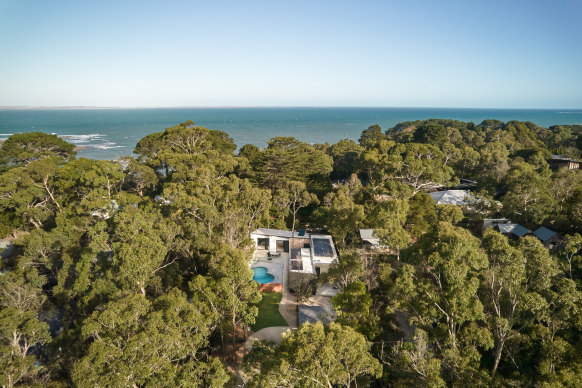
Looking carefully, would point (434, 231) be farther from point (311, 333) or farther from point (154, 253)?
point (154, 253)

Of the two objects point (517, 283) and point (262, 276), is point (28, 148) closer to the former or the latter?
point (262, 276)

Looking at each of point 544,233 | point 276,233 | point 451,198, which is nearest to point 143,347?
point 276,233

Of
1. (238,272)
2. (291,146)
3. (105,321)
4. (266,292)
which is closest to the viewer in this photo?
(105,321)

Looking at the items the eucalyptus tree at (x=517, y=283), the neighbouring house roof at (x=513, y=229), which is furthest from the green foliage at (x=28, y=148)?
the neighbouring house roof at (x=513, y=229)

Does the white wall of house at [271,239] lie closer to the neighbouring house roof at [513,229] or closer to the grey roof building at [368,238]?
the grey roof building at [368,238]

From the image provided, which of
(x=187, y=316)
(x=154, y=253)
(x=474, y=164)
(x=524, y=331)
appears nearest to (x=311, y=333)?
(x=187, y=316)

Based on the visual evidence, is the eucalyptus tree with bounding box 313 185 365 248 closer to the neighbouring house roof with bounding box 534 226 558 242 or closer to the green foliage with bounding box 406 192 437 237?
the green foliage with bounding box 406 192 437 237
